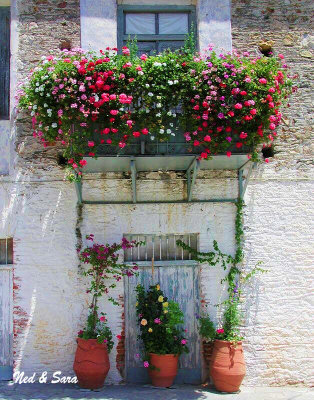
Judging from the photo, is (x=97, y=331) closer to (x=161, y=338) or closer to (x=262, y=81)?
(x=161, y=338)

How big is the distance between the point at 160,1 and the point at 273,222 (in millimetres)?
4122

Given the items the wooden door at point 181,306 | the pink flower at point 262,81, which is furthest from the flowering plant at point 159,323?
the pink flower at point 262,81

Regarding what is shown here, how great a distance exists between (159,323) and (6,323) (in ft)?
7.83

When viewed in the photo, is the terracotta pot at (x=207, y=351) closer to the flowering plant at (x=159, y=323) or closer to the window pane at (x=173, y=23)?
the flowering plant at (x=159, y=323)

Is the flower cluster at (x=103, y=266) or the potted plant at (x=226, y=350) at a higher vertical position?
the flower cluster at (x=103, y=266)

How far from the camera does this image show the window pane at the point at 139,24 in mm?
8547

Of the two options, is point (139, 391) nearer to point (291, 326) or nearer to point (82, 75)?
point (291, 326)

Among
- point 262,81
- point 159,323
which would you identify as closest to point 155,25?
point 262,81

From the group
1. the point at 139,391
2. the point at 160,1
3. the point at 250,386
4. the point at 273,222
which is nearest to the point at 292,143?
the point at 273,222

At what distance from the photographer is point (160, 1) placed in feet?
28.3

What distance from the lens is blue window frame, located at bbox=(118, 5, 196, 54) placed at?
8.48 m

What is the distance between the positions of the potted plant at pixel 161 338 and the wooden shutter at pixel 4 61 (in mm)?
3898

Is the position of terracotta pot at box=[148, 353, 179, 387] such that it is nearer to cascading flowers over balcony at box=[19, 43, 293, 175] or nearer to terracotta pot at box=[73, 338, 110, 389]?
terracotta pot at box=[73, 338, 110, 389]

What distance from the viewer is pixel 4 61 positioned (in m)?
8.59
